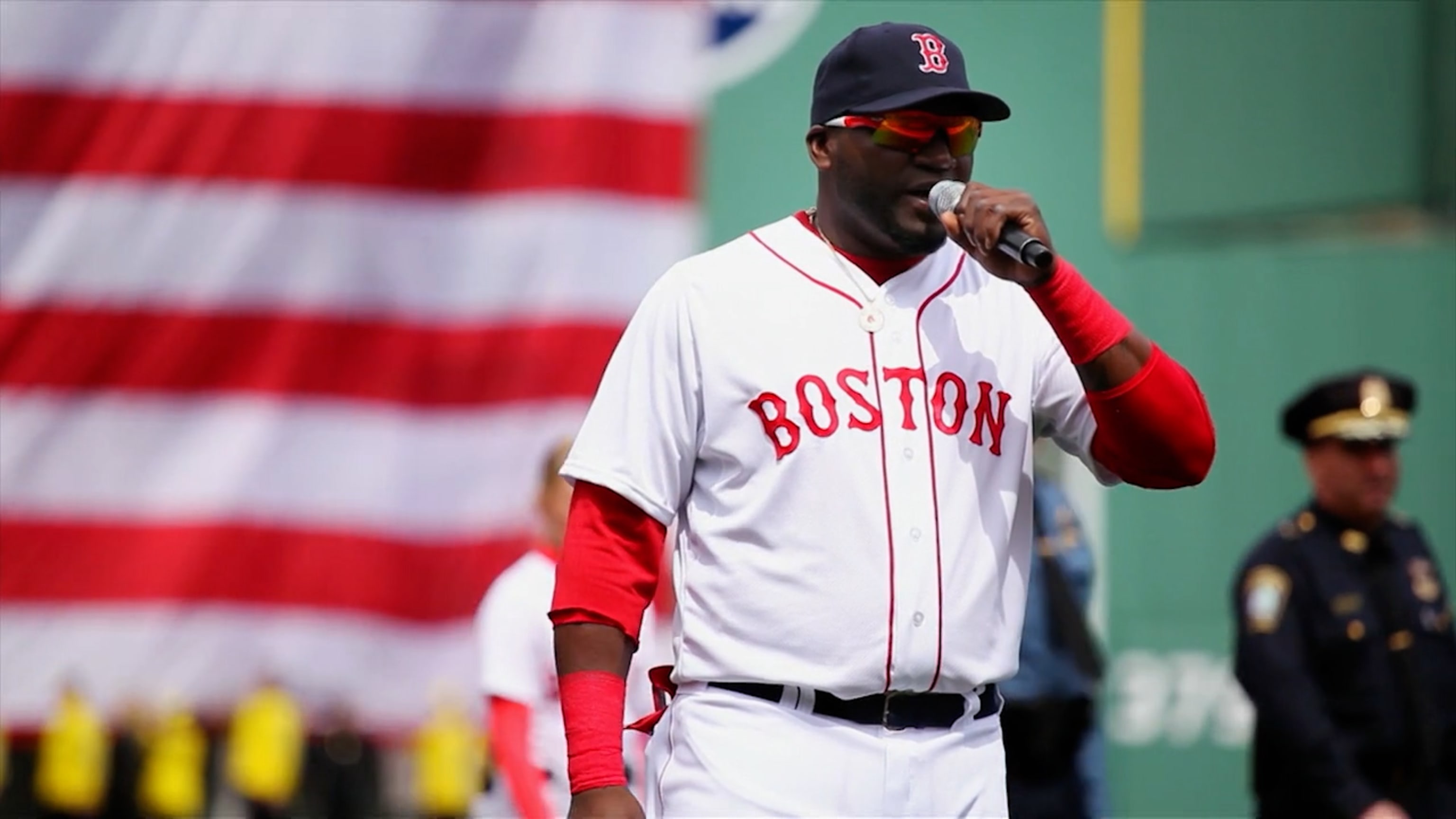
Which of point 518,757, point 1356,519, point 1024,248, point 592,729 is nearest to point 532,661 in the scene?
point 518,757

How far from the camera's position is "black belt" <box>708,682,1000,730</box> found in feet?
9.63

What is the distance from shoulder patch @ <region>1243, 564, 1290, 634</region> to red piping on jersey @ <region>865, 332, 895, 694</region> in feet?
8.08

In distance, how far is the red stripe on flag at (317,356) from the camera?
5879 mm

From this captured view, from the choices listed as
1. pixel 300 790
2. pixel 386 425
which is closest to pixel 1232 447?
pixel 386 425

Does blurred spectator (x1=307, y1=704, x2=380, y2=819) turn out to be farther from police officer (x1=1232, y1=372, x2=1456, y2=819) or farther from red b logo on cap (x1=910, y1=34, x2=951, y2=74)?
A: red b logo on cap (x1=910, y1=34, x2=951, y2=74)

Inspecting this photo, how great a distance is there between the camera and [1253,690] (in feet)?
16.8

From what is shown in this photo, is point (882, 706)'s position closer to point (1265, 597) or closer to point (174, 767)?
point (1265, 597)

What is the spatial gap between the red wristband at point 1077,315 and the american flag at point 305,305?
10.6 ft

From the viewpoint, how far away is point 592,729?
294 cm

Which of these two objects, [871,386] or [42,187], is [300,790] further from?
[871,386]

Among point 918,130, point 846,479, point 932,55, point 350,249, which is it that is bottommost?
point 846,479

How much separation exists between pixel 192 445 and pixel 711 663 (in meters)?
3.40

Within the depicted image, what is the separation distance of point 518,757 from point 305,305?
1.90m

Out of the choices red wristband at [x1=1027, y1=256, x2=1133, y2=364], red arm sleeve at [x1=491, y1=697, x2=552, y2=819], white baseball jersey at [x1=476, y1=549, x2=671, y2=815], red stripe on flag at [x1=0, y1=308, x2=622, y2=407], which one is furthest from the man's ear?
red stripe on flag at [x1=0, y1=308, x2=622, y2=407]
